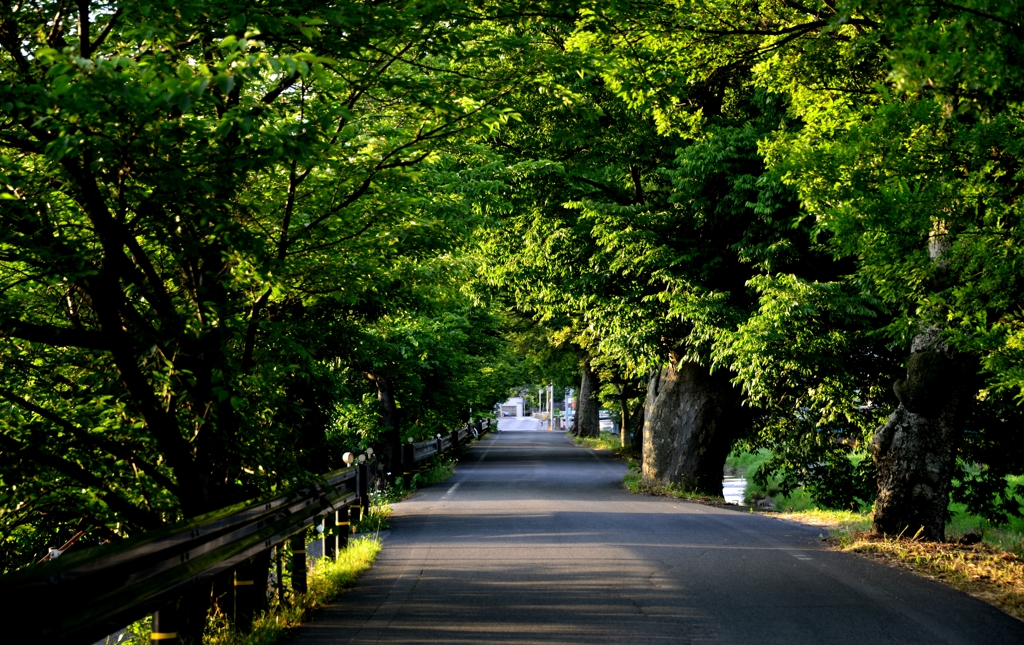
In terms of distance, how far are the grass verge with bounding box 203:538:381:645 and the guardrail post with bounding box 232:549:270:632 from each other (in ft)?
0.25

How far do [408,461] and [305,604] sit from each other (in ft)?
54.9

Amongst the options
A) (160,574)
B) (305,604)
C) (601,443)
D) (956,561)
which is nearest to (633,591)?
(305,604)

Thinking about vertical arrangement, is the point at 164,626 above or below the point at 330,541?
above

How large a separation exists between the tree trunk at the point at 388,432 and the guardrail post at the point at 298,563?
48.8 feet

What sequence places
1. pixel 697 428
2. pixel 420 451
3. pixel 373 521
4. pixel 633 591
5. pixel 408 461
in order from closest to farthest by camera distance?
pixel 633 591
pixel 373 521
pixel 697 428
pixel 408 461
pixel 420 451

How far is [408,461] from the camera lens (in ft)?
80.4

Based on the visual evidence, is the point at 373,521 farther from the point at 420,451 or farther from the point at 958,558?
the point at 420,451

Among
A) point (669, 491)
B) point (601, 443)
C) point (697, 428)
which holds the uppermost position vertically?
point (697, 428)

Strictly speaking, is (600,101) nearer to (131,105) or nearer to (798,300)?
(798,300)

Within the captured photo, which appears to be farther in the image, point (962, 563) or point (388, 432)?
point (388, 432)

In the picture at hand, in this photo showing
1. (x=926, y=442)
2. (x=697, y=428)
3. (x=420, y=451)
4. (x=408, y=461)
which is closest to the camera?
(x=926, y=442)

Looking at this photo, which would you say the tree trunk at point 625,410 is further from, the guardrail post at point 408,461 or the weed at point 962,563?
the weed at point 962,563

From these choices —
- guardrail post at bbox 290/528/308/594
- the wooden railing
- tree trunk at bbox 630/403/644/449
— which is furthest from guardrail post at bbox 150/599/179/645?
tree trunk at bbox 630/403/644/449

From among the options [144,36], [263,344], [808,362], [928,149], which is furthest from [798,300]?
[144,36]
